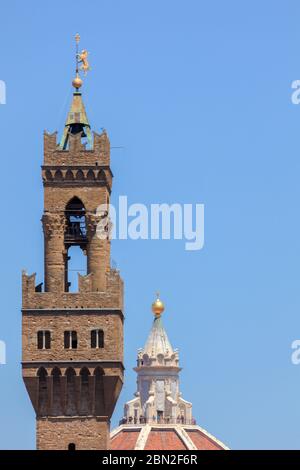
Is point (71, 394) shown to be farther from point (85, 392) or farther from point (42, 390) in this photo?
point (42, 390)

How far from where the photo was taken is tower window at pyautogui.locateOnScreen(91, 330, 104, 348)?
115m

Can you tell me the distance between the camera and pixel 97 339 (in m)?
115

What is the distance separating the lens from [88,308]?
115000mm

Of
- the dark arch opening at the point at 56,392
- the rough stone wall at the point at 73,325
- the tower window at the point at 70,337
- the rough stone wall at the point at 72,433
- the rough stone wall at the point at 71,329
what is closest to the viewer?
the rough stone wall at the point at 72,433

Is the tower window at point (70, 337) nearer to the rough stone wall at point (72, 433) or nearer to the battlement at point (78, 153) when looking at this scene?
the rough stone wall at point (72, 433)

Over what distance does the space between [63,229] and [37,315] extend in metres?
4.71

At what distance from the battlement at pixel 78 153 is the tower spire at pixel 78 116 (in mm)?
871

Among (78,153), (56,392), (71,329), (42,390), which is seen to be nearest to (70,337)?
(71,329)

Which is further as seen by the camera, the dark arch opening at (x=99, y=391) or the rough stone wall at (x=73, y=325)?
the dark arch opening at (x=99, y=391)

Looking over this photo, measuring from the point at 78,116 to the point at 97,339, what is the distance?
12124 millimetres

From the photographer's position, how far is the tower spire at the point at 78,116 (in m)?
118

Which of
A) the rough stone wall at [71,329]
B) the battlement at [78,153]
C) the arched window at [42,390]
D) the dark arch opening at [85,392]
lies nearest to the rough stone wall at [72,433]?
the dark arch opening at [85,392]

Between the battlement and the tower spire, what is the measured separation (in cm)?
87
